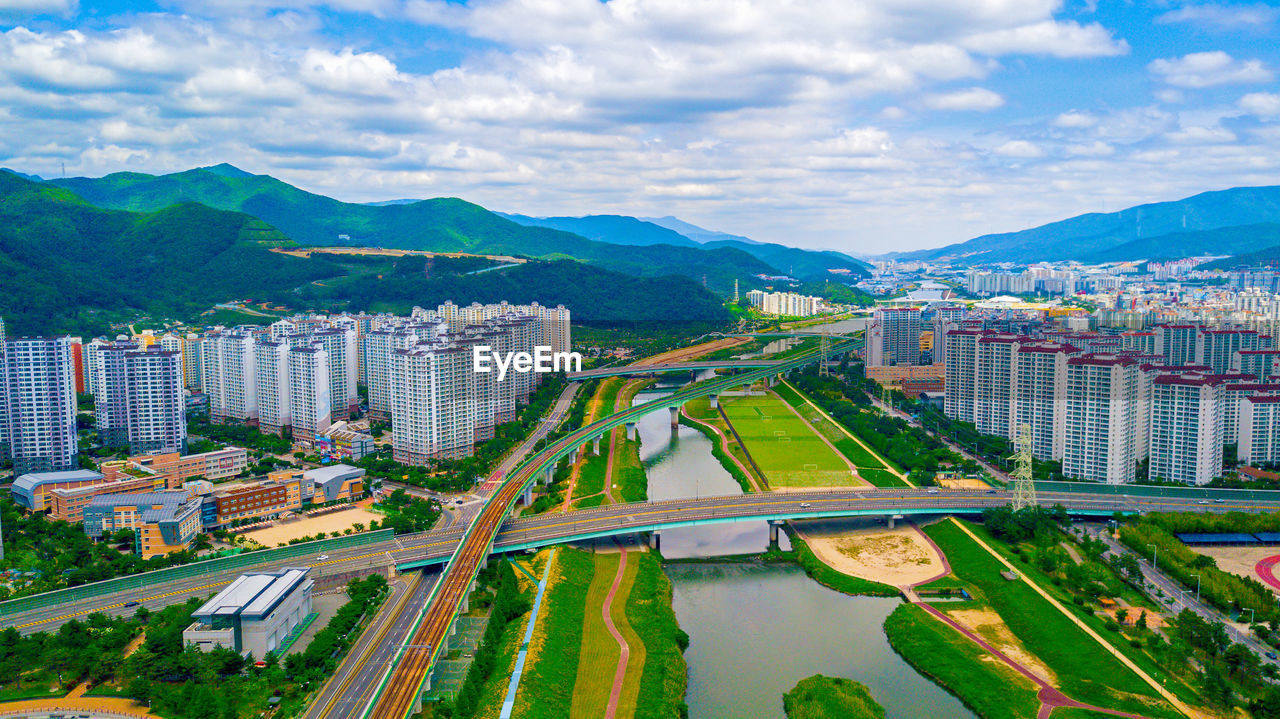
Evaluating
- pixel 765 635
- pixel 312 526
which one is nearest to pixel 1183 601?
pixel 765 635

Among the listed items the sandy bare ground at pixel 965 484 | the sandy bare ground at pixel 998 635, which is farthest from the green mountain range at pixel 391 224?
the sandy bare ground at pixel 998 635

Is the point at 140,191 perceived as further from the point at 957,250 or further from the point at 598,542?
the point at 957,250

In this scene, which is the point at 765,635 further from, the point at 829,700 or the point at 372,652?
the point at 372,652

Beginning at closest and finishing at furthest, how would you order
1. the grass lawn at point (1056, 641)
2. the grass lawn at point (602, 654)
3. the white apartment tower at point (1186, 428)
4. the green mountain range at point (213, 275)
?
the grass lawn at point (1056, 641) < the grass lawn at point (602, 654) < the white apartment tower at point (1186, 428) < the green mountain range at point (213, 275)

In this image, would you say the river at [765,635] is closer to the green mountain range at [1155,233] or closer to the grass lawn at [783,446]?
the grass lawn at [783,446]

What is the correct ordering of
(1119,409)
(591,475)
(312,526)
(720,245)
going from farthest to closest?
(720,245)
(591,475)
(1119,409)
(312,526)

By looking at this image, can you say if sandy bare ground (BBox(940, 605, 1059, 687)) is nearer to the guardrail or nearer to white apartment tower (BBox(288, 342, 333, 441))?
the guardrail

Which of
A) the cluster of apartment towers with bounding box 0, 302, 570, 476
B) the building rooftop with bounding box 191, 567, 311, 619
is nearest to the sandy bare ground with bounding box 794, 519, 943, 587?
the building rooftop with bounding box 191, 567, 311, 619

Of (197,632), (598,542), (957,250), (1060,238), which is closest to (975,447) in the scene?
(598,542)
